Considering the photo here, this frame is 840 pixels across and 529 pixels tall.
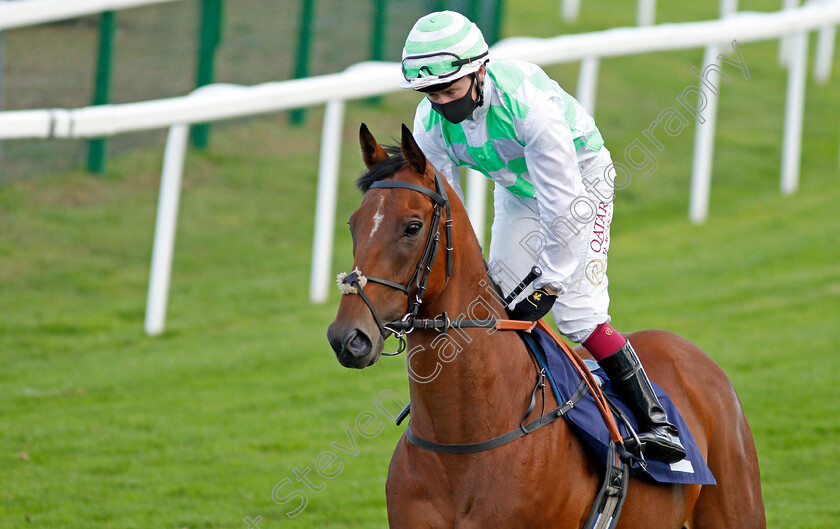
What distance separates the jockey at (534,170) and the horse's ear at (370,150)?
0.69 feet

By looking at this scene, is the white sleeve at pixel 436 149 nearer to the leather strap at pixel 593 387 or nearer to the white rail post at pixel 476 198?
the leather strap at pixel 593 387

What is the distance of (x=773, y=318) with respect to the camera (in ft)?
26.2

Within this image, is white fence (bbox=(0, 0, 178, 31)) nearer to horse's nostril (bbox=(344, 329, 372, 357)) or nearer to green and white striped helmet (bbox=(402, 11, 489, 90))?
green and white striped helmet (bbox=(402, 11, 489, 90))

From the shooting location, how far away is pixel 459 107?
10.2 feet

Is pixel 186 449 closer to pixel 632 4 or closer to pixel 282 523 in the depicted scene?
pixel 282 523

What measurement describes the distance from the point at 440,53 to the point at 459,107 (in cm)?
19

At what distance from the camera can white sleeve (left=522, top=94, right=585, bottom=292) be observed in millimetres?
3088

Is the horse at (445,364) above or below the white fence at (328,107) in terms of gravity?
below

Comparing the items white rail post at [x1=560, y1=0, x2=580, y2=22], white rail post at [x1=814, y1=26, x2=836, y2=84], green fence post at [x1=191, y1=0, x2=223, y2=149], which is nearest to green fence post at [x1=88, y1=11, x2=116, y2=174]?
green fence post at [x1=191, y1=0, x2=223, y2=149]

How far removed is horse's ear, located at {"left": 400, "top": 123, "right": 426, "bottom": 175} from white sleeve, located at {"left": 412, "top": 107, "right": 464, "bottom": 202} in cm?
55

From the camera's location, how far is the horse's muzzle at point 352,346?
8.50 feet

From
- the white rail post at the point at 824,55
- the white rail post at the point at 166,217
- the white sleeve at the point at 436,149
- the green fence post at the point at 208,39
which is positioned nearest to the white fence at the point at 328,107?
the white rail post at the point at 166,217

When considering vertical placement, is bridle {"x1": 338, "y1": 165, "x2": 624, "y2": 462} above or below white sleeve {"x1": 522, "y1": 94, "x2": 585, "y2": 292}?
below

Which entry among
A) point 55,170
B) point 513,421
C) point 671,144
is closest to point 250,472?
point 513,421
